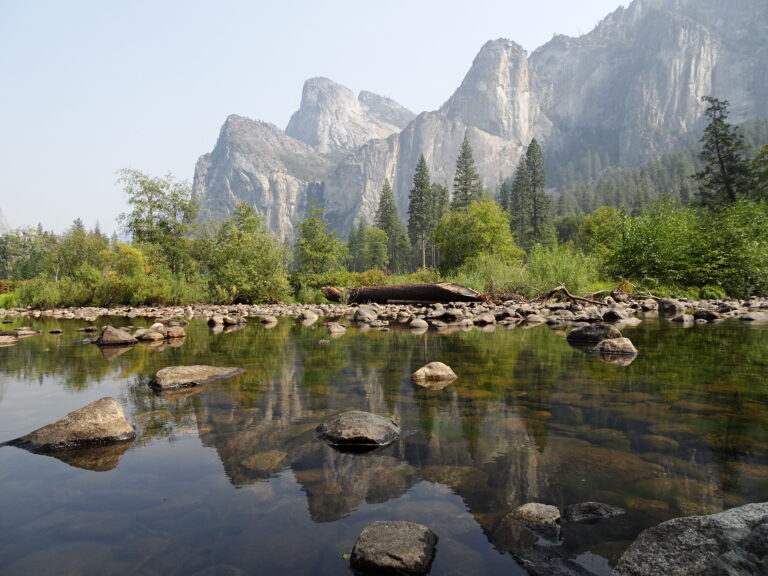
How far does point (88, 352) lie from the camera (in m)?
8.20

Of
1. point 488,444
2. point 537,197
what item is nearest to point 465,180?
point 537,197

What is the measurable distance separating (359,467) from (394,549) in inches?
42.3

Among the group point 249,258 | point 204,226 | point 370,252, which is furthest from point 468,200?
point 249,258

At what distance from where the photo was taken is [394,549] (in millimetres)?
1859

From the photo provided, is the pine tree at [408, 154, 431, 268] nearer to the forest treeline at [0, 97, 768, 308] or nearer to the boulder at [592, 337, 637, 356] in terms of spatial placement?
the forest treeline at [0, 97, 768, 308]

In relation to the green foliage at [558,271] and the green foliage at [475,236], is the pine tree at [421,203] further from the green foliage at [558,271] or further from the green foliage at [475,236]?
the green foliage at [558,271]

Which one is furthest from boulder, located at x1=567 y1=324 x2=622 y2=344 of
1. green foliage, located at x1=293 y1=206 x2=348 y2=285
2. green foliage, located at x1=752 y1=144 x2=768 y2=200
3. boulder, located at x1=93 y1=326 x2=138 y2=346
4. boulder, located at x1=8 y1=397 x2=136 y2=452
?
green foliage, located at x1=752 y1=144 x2=768 y2=200

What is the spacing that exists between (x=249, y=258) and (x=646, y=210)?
958 inches

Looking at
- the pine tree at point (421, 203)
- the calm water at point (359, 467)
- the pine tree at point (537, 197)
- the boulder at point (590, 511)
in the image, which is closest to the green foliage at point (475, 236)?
the calm water at point (359, 467)

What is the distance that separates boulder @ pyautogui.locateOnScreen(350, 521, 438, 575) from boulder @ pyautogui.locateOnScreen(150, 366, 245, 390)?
13.3 feet

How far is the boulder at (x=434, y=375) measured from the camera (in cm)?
544

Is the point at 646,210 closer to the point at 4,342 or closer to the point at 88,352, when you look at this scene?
the point at 88,352

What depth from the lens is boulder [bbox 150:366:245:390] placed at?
5172 millimetres

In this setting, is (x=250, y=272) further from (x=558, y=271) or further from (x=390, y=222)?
(x=390, y=222)
